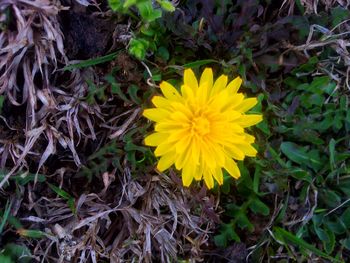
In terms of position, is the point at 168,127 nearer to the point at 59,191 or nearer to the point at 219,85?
the point at 219,85

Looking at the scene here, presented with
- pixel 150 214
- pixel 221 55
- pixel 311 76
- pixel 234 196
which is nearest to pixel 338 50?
pixel 311 76

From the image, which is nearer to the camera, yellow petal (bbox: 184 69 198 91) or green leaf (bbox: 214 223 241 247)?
yellow petal (bbox: 184 69 198 91)

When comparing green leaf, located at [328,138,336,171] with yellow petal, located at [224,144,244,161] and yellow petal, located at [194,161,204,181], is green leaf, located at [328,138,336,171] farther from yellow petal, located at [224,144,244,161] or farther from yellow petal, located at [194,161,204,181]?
yellow petal, located at [194,161,204,181]

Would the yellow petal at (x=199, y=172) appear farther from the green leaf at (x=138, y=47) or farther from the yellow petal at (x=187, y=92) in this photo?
the green leaf at (x=138, y=47)

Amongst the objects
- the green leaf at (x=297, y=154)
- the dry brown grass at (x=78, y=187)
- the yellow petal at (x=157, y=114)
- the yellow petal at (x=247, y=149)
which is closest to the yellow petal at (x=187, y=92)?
the yellow petal at (x=157, y=114)

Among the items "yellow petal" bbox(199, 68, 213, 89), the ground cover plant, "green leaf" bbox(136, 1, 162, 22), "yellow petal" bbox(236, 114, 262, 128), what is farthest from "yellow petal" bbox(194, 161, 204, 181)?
"green leaf" bbox(136, 1, 162, 22)

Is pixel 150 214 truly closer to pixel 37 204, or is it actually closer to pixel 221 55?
pixel 37 204
